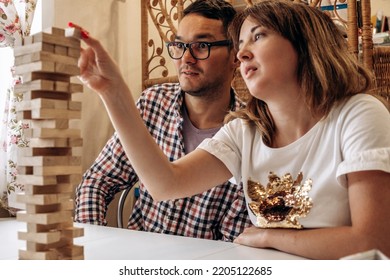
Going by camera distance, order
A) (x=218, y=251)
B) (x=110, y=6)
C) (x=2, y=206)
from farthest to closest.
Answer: (x=110, y=6) < (x=2, y=206) < (x=218, y=251)

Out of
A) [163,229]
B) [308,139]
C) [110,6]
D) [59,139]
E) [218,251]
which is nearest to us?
[59,139]

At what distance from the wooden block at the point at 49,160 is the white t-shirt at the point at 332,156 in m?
0.62

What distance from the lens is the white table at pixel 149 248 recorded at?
1.04 metres

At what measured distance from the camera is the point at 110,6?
2896 mm

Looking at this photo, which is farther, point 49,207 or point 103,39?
point 103,39

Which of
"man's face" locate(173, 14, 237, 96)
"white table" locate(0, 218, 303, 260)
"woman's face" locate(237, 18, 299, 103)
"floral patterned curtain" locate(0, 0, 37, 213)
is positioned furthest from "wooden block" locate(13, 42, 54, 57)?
"floral patterned curtain" locate(0, 0, 37, 213)

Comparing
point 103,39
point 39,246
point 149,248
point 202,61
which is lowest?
point 149,248

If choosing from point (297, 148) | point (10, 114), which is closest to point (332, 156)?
point (297, 148)

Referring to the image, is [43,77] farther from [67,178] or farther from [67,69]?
[67,178]

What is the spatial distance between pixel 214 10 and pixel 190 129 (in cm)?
46

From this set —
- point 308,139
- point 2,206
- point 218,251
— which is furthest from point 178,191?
point 2,206

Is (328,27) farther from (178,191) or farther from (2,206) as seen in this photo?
(2,206)

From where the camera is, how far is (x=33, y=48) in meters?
0.70
